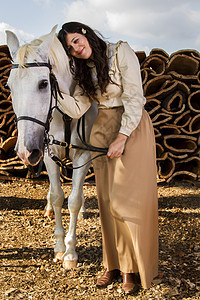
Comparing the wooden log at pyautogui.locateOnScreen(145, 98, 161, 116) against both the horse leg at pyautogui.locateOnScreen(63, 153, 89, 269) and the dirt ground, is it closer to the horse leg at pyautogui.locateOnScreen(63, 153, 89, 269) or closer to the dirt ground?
the dirt ground

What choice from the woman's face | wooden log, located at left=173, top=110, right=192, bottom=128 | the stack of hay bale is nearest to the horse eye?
the woman's face

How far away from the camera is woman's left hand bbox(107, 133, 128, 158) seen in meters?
1.64

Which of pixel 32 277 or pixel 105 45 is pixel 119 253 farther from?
pixel 105 45

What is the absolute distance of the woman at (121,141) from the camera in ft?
5.37

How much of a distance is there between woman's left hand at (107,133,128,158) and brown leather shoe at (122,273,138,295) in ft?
2.52

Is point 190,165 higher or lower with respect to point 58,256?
higher

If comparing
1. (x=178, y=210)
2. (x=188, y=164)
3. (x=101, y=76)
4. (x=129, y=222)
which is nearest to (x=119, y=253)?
(x=129, y=222)

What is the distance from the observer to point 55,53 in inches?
68.1

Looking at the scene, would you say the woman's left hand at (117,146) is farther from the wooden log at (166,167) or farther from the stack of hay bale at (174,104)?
the wooden log at (166,167)

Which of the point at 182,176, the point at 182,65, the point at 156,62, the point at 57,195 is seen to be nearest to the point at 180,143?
the point at 182,176

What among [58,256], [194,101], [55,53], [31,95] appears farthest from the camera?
[194,101]

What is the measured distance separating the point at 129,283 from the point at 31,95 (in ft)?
4.11

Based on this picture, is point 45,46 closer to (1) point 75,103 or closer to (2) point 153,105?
(1) point 75,103

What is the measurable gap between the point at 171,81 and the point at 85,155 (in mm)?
2280
